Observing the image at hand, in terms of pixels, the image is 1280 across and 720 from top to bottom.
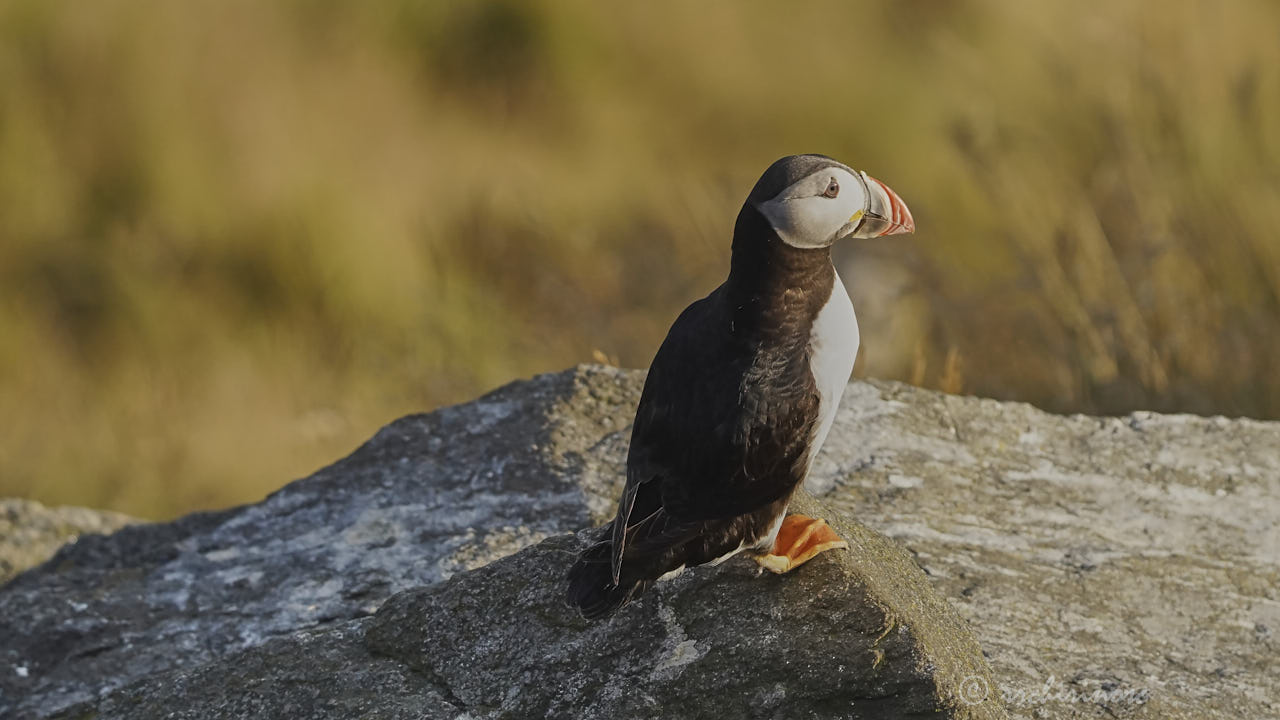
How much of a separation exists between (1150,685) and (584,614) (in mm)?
1514

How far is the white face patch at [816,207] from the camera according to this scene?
2.64 m

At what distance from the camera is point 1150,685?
3.34m

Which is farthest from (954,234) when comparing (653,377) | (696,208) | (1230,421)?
(653,377)

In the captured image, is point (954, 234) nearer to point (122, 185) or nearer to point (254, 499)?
point (254, 499)

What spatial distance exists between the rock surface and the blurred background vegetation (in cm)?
124

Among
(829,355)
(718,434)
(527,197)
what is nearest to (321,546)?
(718,434)

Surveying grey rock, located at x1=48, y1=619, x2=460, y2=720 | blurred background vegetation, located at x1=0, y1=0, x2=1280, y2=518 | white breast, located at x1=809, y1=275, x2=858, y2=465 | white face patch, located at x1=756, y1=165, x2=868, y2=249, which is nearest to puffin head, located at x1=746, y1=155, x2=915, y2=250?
white face patch, located at x1=756, y1=165, x2=868, y2=249

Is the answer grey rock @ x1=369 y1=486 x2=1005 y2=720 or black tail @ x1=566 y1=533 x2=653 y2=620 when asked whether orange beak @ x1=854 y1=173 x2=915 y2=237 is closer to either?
grey rock @ x1=369 y1=486 x2=1005 y2=720

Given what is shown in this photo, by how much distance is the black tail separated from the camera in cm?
284

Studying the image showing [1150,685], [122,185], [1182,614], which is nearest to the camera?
[1150,685]

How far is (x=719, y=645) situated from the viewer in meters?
2.88

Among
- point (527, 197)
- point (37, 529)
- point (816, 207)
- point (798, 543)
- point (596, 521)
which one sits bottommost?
point (798, 543)

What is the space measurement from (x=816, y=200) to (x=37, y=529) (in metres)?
3.72

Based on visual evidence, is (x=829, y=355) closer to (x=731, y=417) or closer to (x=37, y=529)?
(x=731, y=417)
